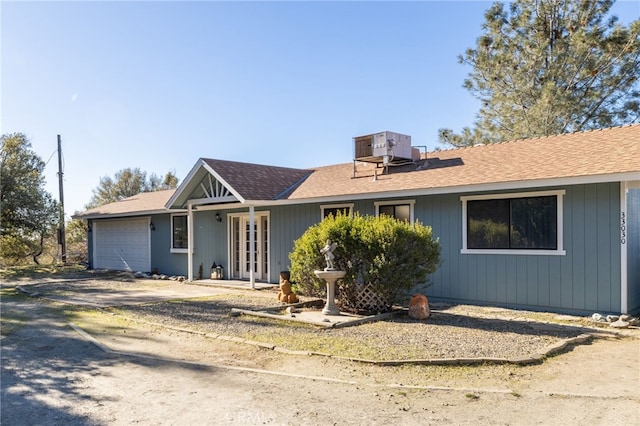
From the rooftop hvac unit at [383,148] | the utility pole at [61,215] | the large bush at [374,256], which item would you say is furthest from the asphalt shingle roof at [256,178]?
the utility pole at [61,215]

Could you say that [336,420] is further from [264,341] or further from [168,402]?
[264,341]

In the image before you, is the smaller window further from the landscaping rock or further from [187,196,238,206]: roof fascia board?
the landscaping rock

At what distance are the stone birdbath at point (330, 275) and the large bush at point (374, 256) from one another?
31 centimetres

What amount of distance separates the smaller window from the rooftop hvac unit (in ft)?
24.9

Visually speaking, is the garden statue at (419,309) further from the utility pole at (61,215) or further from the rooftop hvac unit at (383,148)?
the utility pole at (61,215)

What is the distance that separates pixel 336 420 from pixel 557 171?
7298 millimetres

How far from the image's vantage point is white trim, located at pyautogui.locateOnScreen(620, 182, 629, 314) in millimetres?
8398

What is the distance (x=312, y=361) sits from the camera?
19.6 feet

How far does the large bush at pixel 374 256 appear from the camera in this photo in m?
8.82

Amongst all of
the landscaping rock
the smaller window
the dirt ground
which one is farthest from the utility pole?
the landscaping rock

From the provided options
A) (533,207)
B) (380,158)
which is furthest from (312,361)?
(380,158)

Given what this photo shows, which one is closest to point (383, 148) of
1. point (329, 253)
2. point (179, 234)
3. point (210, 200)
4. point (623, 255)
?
point (329, 253)

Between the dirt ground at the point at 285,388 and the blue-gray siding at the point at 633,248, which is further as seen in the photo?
the blue-gray siding at the point at 633,248

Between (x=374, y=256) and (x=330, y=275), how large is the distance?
0.92m
